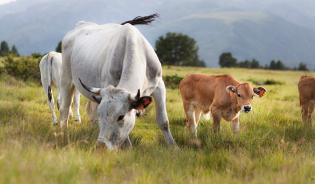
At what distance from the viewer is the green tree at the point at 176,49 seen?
90.8m

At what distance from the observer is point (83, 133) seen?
977 centimetres

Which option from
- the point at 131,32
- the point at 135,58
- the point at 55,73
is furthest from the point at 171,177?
the point at 55,73

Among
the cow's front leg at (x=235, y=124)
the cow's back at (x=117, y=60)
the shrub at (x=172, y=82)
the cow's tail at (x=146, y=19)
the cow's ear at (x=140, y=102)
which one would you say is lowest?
the shrub at (x=172, y=82)

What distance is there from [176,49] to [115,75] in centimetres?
8457

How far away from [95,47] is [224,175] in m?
5.02

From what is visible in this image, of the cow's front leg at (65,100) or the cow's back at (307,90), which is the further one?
the cow's back at (307,90)

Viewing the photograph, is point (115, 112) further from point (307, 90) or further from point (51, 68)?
point (51, 68)

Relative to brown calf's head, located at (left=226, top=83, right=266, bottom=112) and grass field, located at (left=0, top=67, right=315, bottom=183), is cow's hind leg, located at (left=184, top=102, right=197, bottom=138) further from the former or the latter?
grass field, located at (left=0, top=67, right=315, bottom=183)

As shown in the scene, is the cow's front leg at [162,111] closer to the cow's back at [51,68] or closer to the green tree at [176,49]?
the cow's back at [51,68]

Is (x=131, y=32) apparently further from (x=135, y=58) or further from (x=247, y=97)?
(x=247, y=97)

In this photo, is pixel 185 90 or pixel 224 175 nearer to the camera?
pixel 224 175

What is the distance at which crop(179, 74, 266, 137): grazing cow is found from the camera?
1225 cm

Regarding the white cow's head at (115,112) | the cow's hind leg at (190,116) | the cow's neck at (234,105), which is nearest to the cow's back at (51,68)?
the cow's hind leg at (190,116)

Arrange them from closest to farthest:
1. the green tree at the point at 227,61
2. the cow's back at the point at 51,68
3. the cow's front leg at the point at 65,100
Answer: the cow's front leg at the point at 65,100 < the cow's back at the point at 51,68 < the green tree at the point at 227,61
